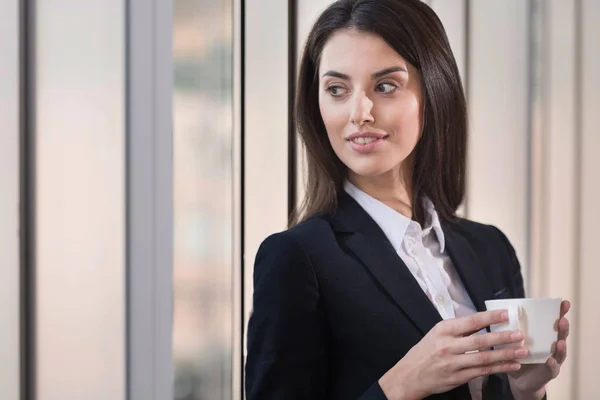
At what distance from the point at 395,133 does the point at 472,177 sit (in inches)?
5.1

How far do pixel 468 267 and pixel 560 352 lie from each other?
0.55 feet

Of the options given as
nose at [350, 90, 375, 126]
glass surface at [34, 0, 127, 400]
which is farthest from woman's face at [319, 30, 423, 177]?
glass surface at [34, 0, 127, 400]

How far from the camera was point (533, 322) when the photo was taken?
101 centimetres

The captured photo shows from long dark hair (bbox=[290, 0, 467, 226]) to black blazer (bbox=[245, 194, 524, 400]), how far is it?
0.27ft

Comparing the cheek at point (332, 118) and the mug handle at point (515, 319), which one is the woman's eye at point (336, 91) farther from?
the mug handle at point (515, 319)

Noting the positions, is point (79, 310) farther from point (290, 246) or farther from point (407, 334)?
point (407, 334)

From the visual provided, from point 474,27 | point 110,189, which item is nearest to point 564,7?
point 474,27

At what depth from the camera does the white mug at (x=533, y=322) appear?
1.00 meters

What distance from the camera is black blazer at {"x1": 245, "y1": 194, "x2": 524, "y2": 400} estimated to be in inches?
42.7

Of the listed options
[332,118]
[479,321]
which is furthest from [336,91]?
[479,321]

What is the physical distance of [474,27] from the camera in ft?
3.87

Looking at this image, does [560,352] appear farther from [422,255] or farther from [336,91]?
[336,91]
